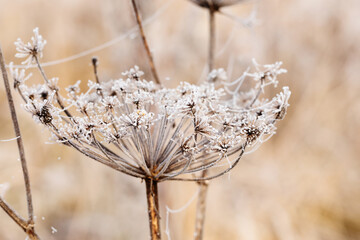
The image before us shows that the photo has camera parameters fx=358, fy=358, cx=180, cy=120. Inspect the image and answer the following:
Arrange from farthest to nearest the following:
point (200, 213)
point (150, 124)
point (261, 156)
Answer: point (261, 156) → point (200, 213) → point (150, 124)

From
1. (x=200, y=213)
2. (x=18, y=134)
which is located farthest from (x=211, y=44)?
(x=18, y=134)

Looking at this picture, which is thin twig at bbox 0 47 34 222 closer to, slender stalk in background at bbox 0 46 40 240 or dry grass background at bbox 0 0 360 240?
slender stalk in background at bbox 0 46 40 240

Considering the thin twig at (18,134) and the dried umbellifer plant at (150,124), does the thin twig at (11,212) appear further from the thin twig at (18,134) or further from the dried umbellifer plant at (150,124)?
the dried umbellifer plant at (150,124)

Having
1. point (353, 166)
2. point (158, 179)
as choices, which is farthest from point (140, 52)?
point (353, 166)

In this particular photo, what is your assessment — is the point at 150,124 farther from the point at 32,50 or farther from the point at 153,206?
the point at 32,50

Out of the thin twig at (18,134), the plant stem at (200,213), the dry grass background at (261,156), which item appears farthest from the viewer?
the dry grass background at (261,156)

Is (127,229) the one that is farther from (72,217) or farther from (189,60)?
(189,60)

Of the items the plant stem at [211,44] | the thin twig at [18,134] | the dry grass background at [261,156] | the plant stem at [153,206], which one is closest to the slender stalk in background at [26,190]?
the thin twig at [18,134]
